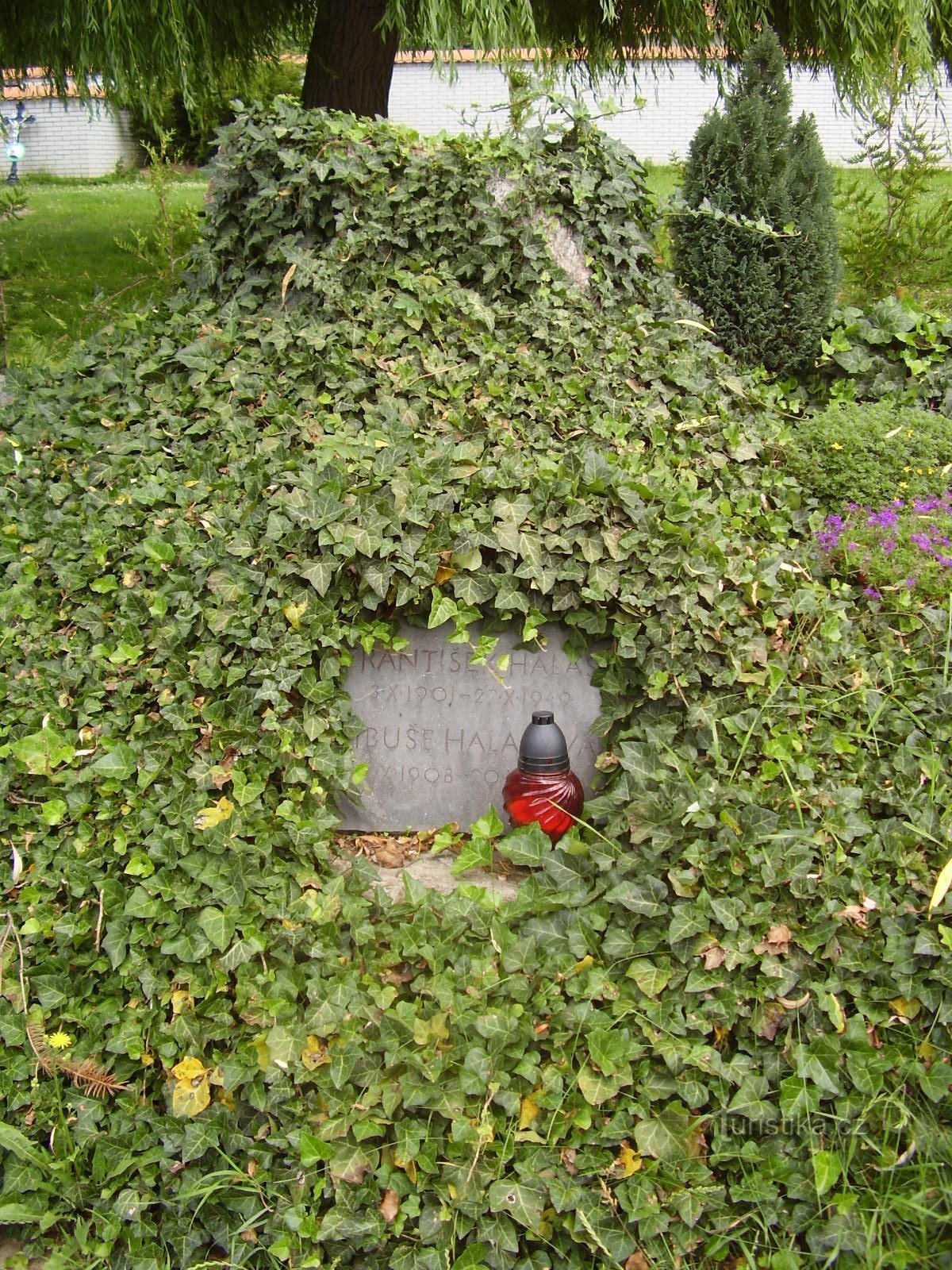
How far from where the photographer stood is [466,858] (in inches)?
111

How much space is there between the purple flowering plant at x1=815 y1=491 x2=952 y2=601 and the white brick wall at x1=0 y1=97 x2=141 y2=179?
58.9ft

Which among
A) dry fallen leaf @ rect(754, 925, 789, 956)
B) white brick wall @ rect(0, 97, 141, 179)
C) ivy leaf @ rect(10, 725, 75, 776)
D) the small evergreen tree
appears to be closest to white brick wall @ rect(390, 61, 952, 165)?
white brick wall @ rect(0, 97, 141, 179)

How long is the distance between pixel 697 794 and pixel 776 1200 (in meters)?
0.98

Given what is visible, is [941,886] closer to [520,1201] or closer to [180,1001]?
[520,1201]

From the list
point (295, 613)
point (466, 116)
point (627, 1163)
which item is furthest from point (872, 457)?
point (466, 116)

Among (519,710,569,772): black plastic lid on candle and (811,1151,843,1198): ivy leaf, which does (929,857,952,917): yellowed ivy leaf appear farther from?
(519,710,569,772): black plastic lid on candle

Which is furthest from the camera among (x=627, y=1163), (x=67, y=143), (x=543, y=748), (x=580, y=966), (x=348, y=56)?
(x=67, y=143)

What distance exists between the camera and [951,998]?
2338 mm

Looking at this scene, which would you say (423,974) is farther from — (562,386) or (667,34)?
(667,34)

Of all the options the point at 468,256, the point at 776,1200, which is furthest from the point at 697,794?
the point at 468,256

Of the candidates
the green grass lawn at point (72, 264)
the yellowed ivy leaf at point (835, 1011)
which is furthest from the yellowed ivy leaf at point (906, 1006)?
the green grass lawn at point (72, 264)

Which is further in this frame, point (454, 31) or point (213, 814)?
point (454, 31)

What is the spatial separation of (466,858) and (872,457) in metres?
2.31

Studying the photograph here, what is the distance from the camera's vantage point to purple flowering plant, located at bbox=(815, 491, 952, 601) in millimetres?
3236
